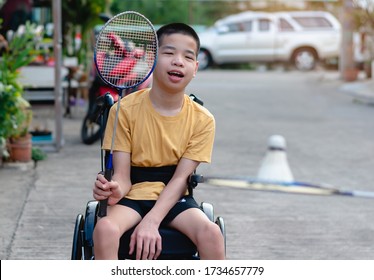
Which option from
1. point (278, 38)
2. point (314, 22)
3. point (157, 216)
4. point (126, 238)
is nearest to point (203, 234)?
point (157, 216)

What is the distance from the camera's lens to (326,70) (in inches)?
1084

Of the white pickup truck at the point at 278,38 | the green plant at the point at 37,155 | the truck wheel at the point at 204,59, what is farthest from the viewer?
the truck wheel at the point at 204,59

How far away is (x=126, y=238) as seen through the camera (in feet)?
12.8

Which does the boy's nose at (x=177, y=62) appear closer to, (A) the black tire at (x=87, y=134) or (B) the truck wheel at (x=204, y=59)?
(A) the black tire at (x=87, y=134)

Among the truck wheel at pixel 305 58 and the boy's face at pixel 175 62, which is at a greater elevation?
the boy's face at pixel 175 62

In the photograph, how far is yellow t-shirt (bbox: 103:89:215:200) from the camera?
13.6 ft

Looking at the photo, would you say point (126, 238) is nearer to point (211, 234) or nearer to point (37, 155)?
point (211, 234)

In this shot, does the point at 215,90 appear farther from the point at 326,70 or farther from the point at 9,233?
the point at 9,233

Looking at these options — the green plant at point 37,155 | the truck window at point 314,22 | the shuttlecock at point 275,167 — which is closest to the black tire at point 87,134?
the green plant at point 37,155

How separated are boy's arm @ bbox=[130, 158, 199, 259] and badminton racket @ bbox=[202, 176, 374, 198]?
11.7 ft

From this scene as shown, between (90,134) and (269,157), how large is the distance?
2636 millimetres

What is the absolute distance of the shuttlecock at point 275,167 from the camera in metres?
7.92

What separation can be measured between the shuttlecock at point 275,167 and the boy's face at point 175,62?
154 inches

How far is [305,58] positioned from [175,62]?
77.4 ft
